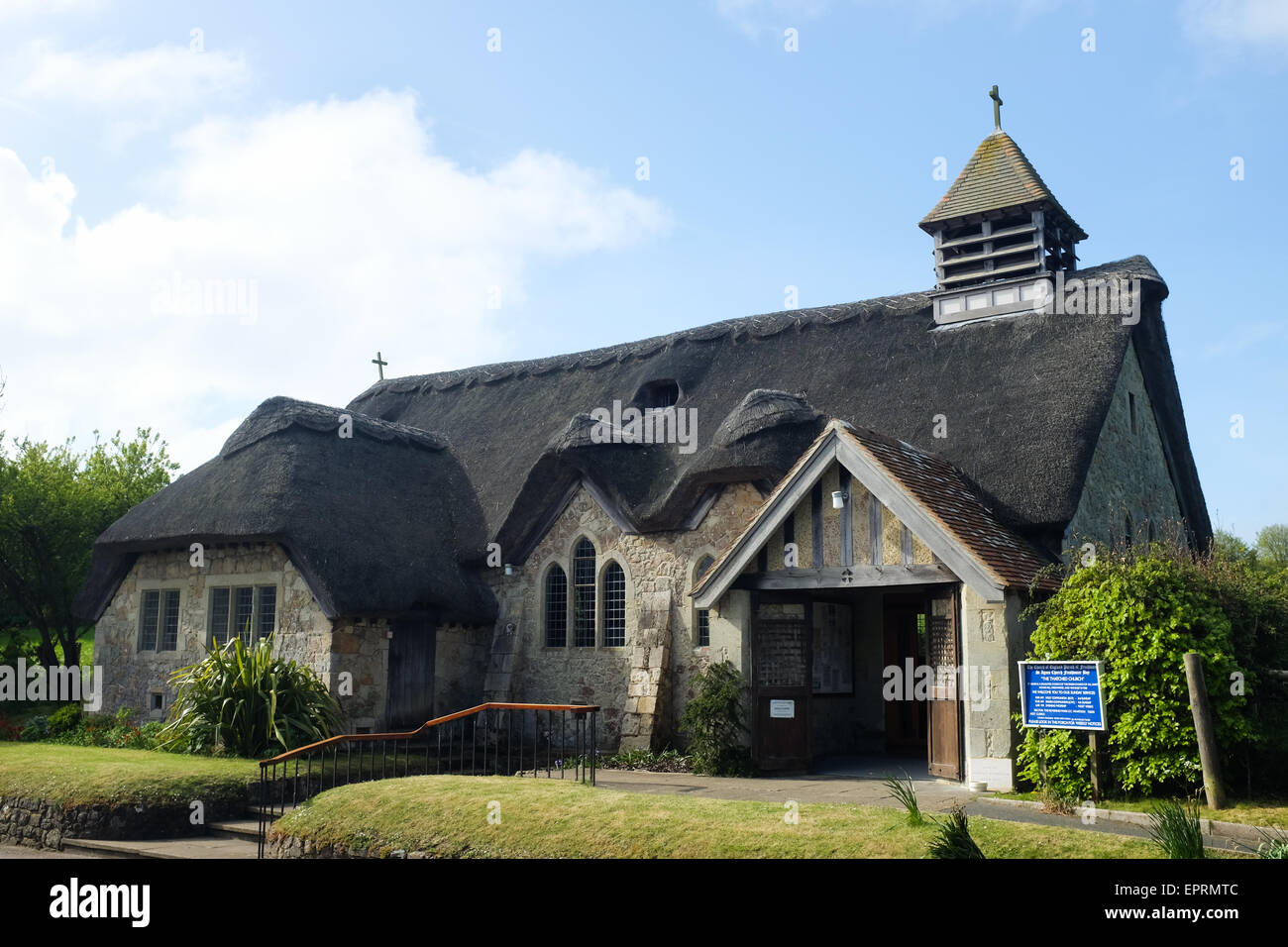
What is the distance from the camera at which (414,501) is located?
2073cm

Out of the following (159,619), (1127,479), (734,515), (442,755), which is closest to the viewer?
(442,755)

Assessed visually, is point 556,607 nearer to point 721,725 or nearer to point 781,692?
point 721,725

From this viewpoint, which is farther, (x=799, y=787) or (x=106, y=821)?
(x=799, y=787)

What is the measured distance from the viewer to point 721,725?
14.8m

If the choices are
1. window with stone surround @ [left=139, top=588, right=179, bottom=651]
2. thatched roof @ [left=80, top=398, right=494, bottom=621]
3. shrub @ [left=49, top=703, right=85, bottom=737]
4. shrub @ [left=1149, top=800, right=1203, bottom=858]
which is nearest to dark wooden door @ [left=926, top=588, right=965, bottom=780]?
shrub @ [left=1149, top=800, right=1203, bottom=858]

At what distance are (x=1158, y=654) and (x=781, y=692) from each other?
5.51m

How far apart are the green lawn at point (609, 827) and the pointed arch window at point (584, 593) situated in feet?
23.3

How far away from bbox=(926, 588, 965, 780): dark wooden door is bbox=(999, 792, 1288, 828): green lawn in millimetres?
3099

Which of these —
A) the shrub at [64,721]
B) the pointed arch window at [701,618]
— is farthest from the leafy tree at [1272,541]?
the shrub at [64,721]

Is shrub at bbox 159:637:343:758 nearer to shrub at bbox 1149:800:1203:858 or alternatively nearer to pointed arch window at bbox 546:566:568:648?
pointed arch window at bbox 546:566:568:648

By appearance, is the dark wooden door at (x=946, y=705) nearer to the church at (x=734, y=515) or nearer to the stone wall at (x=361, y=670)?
the church at (x=734, y=515)

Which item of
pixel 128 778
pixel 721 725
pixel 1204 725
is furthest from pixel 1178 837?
pixel 128 778

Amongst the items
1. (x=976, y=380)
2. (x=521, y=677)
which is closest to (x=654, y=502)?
(x=521, y=677)
